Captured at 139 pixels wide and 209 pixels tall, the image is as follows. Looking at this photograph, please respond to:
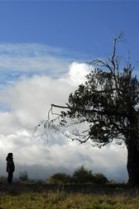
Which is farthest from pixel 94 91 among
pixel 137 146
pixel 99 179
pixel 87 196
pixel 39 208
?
pixel 39 208

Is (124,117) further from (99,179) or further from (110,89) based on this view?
(99,179)

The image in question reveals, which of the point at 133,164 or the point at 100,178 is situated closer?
the point at 133,164

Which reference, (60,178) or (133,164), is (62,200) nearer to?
(133,164)

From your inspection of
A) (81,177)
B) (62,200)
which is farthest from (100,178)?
(62,200)

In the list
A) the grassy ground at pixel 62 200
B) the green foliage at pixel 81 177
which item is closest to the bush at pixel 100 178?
the green foliage at pixel 81 177

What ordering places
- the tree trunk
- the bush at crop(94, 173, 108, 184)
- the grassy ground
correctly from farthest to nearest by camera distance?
1. the bush at crop(94, 173, 108, 184)
2. the tree trunk
3. the grassy ground

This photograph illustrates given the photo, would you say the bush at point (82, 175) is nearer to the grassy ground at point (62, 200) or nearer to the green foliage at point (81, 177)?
the green foliage at point (81, 177)

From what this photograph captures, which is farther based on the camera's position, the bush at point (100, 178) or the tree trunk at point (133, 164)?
the bush at point (100, 178)

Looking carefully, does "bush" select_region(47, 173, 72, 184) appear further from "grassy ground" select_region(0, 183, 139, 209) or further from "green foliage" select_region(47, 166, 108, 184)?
"grassy ground" select_region(0, 183, 139, 209)

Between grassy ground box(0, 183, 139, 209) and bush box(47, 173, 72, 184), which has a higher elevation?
bush box(47, 173, 72, 184)

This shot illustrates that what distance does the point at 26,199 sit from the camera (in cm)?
2641

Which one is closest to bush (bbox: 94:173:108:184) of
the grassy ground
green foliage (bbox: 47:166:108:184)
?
green foliage (bbox: 47:166:108:184)

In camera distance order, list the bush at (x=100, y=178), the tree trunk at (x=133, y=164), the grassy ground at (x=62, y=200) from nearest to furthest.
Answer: the grassy ground at (x=62, y=200)
the tree trunk at (x=133, y=164)
the bush at (x=100, y=178)

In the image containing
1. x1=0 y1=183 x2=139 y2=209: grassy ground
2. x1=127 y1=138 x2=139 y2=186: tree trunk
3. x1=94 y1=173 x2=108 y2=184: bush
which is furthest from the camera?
x1=94 y1=173 x2=108 y2=184: bush
